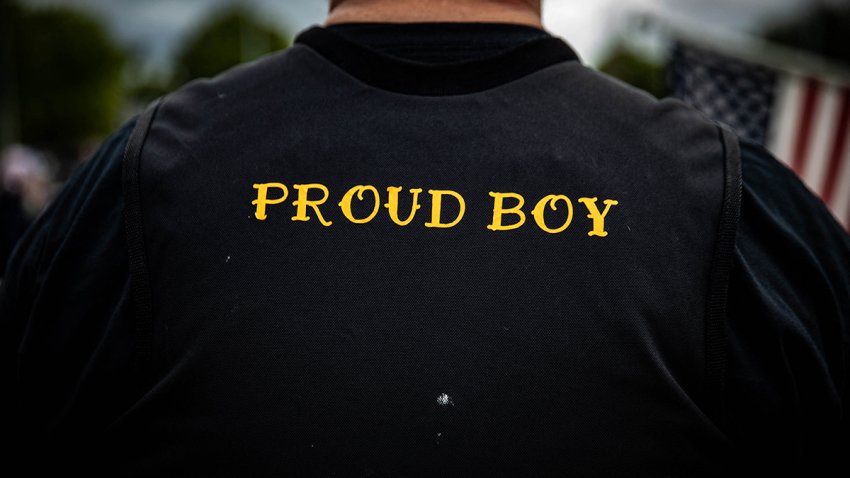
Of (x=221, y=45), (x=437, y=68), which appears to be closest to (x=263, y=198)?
(x=437, y=68)

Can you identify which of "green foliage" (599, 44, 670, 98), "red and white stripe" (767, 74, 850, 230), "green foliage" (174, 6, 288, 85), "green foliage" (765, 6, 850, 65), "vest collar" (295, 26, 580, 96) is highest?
"vest collar" (295, 26, 580, 96)

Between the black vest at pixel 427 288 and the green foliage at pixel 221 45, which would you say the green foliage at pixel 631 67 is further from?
the black vest at pixel 427 288

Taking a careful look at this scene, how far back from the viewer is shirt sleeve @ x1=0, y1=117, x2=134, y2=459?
134 centimetres

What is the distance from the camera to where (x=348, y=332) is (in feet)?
4.19

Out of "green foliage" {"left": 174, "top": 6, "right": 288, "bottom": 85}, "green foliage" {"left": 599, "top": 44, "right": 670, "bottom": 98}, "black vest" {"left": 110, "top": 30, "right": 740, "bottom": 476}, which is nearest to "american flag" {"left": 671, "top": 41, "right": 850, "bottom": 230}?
"black vest" {"left": 110, "top": 30, "right": 740, "bottom": 476}

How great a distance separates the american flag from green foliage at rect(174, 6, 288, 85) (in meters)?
62.0

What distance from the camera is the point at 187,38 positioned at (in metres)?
68.1

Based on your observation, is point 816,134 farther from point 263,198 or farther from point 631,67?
point 631,67

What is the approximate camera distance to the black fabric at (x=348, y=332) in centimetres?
131

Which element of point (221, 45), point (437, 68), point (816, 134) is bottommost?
point (221, 45)

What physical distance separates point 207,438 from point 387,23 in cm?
83

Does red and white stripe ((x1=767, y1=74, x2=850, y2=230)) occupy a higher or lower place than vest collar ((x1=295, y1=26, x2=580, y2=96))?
lower

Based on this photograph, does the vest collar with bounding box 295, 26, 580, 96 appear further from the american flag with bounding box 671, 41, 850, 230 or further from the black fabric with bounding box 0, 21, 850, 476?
the american flag with bounding box 671, 41, 850, 230

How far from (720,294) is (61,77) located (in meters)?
48.3
